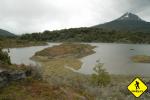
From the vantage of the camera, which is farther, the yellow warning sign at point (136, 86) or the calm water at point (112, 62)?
the calm water at point (112, 62)

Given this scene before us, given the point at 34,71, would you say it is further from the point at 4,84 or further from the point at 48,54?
the point at 48,54

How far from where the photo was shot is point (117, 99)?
75.5 feet

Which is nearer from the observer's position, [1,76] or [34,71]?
[1,76]

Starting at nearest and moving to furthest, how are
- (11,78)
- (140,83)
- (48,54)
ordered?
(140,83), (11,78), (48,54)

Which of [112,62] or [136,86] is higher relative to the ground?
[136,86]

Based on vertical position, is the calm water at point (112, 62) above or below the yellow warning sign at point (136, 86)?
below

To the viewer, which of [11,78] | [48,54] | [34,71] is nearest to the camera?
[11,78]

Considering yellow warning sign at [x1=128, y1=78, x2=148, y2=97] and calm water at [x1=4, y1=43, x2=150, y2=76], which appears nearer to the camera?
yellow warning sign at [x1=128, y1=78, x2=148, y2=97]

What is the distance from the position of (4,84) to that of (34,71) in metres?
4.18

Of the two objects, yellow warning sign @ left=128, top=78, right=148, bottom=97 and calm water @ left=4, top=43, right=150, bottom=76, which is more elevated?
yellow warning sign @ left=128, top=78, right=148, bottom=97

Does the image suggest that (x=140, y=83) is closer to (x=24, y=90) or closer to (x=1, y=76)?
(x=24, y=90)

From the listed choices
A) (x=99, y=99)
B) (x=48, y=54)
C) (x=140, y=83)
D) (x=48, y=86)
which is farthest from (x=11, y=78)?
(x=48, y=54)

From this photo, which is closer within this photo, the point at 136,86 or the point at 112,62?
the point at 136,86

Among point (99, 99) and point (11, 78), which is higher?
point (11, 78)
